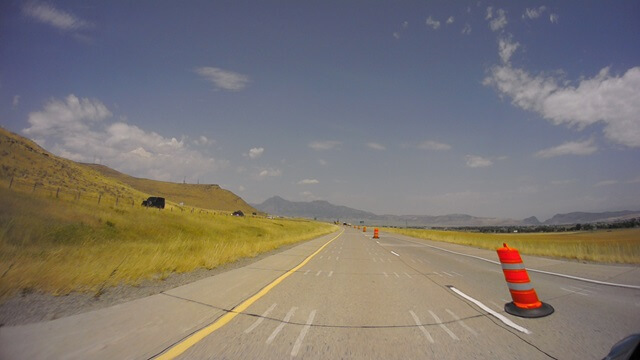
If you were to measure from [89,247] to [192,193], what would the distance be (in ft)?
510

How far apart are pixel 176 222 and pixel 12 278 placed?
27347 millimetres

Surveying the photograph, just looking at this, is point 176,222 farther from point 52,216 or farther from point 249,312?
point 249,312

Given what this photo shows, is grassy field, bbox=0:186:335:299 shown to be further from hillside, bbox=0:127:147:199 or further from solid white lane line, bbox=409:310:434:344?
hillside, bbox=0:127:147:199

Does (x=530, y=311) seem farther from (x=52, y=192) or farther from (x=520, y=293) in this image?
(x=52, y=192)

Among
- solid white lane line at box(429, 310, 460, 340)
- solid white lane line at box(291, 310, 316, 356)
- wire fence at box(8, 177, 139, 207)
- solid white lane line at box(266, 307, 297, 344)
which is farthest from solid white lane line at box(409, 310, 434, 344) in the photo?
wire fence at box(8, 177, 139, 207)

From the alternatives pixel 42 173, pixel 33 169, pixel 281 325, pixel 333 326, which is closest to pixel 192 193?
pixel 42 173

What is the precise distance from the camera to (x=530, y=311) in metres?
6.20

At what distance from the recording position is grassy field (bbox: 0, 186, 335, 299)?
25.2ft

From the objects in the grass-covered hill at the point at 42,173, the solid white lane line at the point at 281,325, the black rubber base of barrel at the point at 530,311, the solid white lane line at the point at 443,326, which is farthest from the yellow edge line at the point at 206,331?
the grass-covered hill at the point at 42,173

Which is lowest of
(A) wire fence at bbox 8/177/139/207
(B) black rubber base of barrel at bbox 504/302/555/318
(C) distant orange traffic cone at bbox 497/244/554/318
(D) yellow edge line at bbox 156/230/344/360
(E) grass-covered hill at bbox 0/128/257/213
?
(D) yellow edge line at bbox 156/230/344/360

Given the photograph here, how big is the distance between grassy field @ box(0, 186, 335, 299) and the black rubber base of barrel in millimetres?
8457

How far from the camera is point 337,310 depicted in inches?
261

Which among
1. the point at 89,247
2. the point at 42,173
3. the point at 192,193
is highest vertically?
the point at 192,193

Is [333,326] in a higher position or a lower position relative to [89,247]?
lower
